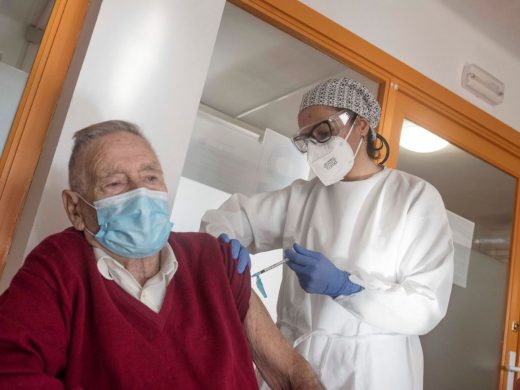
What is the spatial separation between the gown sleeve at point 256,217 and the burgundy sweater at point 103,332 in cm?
56

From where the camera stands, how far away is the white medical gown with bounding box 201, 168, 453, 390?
1.50m

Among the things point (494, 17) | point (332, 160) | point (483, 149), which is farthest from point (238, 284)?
point (494, 17)

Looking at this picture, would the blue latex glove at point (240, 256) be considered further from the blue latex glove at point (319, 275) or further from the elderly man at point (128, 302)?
the blue latex glove at point (319, 275)

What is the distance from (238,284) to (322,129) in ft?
2.30

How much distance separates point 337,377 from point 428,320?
311 millimetres

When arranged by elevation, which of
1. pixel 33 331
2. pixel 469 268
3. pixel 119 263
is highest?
pixel 469 268

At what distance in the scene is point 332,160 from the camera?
1.72 m

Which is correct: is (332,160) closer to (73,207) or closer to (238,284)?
(238,284)

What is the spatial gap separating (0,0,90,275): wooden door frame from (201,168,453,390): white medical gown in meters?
0.57

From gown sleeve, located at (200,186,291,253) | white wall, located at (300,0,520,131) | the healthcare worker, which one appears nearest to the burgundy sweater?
the healthcare worker

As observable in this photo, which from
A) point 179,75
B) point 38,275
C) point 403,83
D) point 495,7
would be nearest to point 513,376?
point 403,83

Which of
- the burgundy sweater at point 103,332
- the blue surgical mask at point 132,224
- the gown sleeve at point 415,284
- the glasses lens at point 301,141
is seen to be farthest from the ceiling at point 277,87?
the burgundy sweater at point 103,332

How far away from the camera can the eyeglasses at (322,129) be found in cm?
173

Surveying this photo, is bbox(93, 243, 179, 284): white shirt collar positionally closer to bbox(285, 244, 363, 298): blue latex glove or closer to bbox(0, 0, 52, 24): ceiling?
bbox(285, 244, 363, 298): blue latex glove
